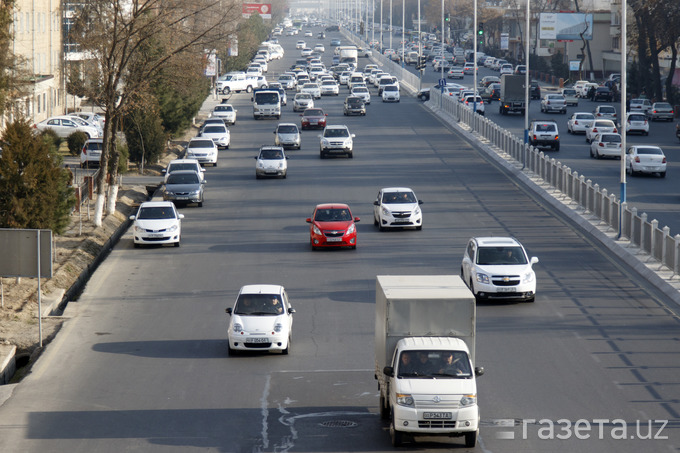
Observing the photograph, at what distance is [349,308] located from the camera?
2583 cm

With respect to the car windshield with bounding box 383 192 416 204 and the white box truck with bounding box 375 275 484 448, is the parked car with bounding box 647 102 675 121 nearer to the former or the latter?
the car windshield with bounding box 383 192 416 204

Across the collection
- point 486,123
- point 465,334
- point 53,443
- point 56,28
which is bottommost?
point 53,443

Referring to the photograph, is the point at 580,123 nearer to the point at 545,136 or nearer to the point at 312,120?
the point at 545,136

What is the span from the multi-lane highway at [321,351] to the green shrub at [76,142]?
62.1 feet

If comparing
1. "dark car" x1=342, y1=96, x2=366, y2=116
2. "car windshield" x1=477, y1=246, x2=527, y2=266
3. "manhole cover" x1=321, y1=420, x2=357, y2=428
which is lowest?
"manhole cover" x1=321, y1=420, x2=357, y2=428

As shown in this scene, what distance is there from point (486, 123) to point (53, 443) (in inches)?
1919

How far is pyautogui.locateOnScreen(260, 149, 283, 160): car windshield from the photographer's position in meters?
50.2

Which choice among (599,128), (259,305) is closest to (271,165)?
(599,128)

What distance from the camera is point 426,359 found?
51.5ft

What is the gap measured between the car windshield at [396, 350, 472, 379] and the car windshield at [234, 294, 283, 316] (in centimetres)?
704

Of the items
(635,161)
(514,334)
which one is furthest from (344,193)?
(514,334)

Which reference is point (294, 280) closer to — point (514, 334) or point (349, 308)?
point (349, 308)

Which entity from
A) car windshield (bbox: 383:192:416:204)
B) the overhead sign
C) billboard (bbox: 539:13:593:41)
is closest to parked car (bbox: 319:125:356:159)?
car windshield (bbox: 383:192:416:204)

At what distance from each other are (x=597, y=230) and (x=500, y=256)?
9.28m
